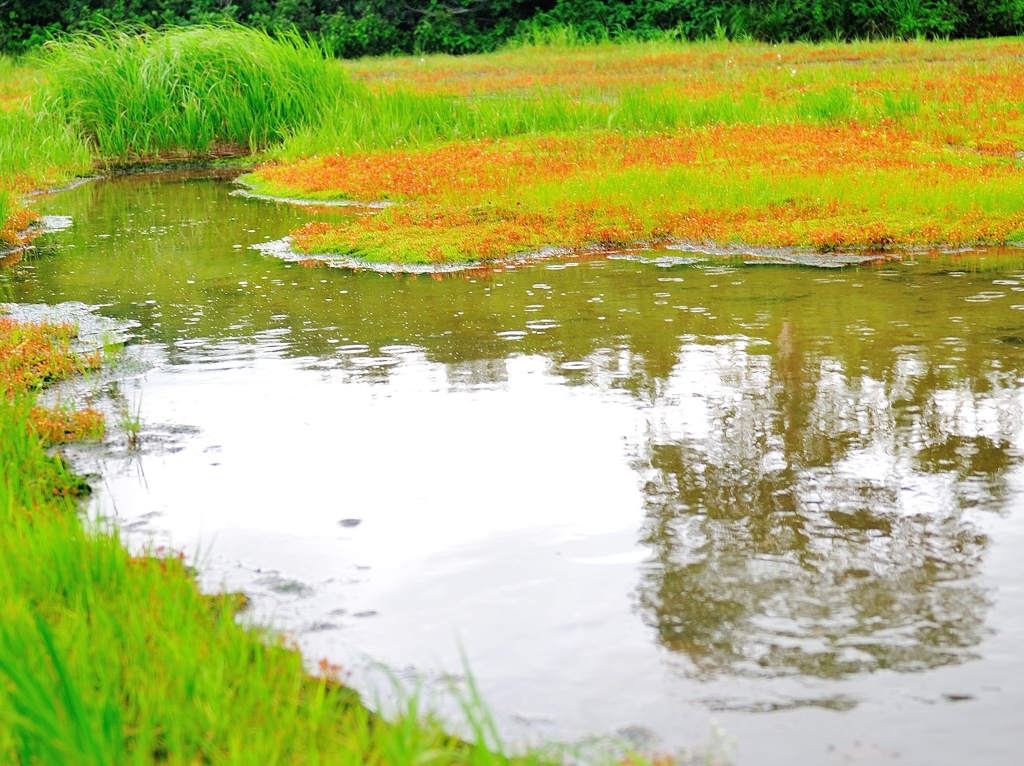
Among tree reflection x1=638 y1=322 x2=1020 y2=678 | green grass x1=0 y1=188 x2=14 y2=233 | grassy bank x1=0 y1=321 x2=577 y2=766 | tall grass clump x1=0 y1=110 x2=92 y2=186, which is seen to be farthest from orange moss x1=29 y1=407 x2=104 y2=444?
tall grass clump x1=0 y1=110 x2=92 y2=186

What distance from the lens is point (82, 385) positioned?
24.1 ft

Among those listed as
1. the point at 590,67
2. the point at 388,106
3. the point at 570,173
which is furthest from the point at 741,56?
the point at 570,173

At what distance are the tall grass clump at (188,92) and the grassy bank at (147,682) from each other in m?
16.1

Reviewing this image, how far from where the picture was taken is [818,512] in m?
5.03

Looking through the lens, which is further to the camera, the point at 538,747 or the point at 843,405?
the point at 843,405

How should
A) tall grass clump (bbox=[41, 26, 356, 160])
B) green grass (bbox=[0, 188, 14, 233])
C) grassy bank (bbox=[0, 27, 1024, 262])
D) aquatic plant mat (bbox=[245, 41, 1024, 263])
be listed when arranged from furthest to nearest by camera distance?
tall grass clump (bbox=[41, 26, 356, 160]) → green grass (bbox=[0, 188, 14, 233]) → grassy bank (bbox=[0, 27, 1024, 262]) → aquatic plant mat (bbox=[245, 41, 1024, 263])

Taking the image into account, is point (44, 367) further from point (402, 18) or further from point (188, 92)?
point (402, 18)

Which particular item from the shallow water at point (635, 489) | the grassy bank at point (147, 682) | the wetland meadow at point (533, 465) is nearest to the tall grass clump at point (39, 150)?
the wetland meadow at point (533, 465)

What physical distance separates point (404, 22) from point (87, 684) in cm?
3930

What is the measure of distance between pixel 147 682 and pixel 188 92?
57.7 ft

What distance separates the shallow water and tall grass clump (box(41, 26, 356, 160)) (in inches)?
405

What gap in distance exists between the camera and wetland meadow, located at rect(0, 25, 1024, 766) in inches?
136

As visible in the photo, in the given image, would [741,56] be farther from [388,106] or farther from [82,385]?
[82,385]

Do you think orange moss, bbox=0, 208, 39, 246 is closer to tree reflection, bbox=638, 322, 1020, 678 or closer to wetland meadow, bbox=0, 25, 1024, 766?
wetland meadow, bbox=0, 25, 1024, 766
